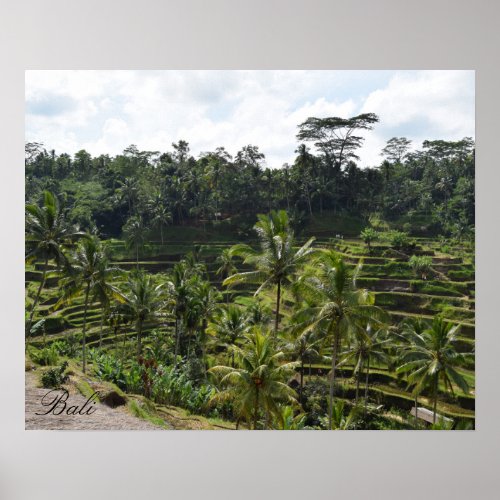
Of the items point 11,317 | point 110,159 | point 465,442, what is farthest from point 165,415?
point 465,442

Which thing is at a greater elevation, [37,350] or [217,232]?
[217,232]

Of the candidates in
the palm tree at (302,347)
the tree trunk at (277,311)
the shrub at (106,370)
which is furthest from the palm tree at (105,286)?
the palm tree at (302,347)

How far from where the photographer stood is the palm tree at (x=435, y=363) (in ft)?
14.0

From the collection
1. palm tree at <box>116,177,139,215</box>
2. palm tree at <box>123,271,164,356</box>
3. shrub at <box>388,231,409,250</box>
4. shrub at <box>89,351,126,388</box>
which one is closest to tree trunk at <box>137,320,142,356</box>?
palm tree at <box>123,271,164,356</box>

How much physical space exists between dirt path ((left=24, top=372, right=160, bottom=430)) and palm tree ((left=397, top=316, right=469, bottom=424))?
7.40 ft

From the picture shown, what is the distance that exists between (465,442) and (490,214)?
76.5 inches

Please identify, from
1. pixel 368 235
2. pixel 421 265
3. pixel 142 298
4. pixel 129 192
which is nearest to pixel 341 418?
pixel 421 265

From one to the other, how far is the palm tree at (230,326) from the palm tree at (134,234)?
3.04 ft

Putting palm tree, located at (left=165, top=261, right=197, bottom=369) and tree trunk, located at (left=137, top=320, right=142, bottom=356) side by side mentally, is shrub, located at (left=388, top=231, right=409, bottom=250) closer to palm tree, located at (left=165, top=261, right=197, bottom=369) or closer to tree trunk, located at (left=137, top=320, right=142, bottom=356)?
palm tree, located at (left=165, top=261, right=197, bottom=369)

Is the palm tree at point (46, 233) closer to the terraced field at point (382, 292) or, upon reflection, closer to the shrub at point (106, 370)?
the terraced field at point (382, 292)

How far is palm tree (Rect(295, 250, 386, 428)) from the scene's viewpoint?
4.51 meters

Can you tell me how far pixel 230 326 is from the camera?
463 cm
